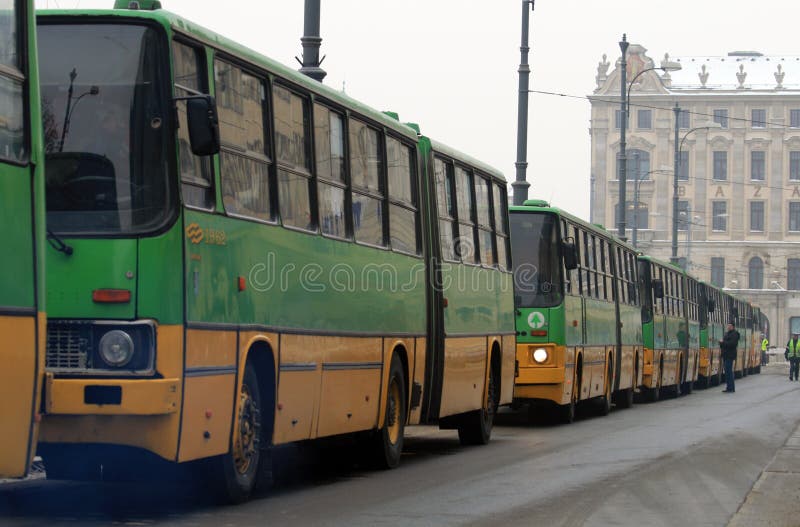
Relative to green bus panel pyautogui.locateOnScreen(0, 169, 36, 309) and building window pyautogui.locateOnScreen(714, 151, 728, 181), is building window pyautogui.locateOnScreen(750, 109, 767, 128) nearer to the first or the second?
building window pyautogui.locateOnScreen(714, 151, 728, 181)

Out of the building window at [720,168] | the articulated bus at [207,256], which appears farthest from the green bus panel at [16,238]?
the building window at [720,168]

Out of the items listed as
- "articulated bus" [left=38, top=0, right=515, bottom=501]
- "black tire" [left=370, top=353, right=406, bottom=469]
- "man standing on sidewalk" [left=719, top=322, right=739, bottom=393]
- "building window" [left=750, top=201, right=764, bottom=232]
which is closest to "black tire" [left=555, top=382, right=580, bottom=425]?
"black tire" [left=370, top=353, right=406, bottom=469]

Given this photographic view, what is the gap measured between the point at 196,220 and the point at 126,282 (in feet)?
2.54

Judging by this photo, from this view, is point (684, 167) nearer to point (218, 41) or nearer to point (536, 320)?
point (536, 320)

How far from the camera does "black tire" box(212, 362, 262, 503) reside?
1110 centimetres

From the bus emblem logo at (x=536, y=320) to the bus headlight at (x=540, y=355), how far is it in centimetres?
34

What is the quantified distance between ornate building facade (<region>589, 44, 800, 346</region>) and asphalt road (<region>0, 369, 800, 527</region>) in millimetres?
111167

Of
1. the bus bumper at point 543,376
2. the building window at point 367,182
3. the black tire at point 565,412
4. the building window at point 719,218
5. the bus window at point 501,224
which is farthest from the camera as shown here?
the building window at point 719,218

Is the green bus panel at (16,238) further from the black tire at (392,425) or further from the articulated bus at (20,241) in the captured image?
the black tire at (392,425)

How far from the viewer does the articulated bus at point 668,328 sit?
35656mm

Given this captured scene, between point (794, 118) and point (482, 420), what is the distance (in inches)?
4671

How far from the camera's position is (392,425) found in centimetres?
1538

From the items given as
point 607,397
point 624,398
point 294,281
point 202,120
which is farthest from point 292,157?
point 624,398

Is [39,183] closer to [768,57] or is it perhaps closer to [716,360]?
[716,360]
